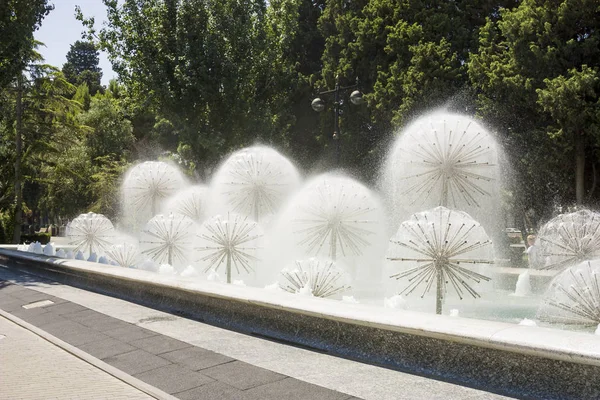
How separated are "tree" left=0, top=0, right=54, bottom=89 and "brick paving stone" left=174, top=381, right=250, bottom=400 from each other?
61.3 ft

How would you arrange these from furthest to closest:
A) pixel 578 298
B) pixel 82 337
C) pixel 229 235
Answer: pixel 229 235 < pixel 578 298 < pixel 82 337

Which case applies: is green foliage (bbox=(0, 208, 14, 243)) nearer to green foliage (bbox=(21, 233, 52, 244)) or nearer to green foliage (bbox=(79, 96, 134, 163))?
green foliage (bbox=(21, 233, 52, 244))

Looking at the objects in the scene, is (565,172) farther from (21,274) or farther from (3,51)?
(3,51)

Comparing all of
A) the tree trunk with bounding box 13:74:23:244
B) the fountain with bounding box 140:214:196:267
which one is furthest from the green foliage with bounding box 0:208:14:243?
the fountain with bounding box 140:214:196:267

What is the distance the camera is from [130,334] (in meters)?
7.03

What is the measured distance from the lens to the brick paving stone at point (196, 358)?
5617mm

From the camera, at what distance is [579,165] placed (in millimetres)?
20391

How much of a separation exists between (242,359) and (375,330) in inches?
52.2

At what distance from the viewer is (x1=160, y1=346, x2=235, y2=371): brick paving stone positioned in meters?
5.62

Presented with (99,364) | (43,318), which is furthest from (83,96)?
(99,364)

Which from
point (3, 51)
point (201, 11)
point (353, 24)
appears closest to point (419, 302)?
point (3, 51)

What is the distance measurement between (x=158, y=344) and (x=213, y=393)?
1.84 m

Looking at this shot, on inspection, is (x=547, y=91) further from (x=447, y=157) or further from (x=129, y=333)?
(x=129, y=333)

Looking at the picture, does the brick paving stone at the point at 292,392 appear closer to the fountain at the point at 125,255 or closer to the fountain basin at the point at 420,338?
the fountain basin at the point at 420,338
